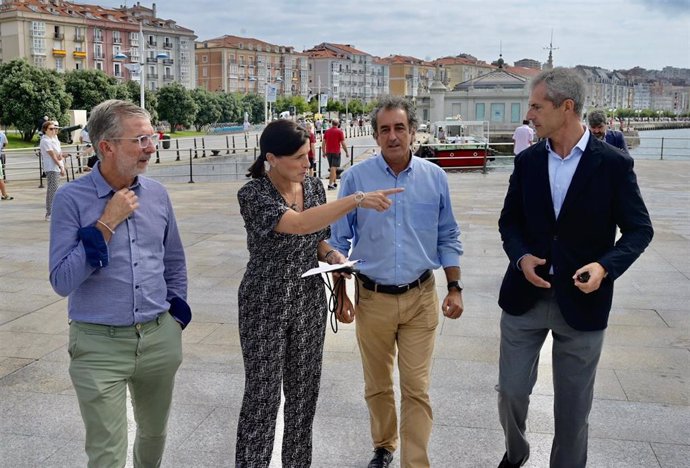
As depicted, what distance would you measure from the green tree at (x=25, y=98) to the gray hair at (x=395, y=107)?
55413mm

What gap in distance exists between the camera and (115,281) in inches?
116

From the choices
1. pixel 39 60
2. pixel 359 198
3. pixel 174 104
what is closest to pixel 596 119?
pixel 359 198

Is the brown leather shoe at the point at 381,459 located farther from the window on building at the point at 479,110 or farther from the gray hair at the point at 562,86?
the window on building at the point at 479,110

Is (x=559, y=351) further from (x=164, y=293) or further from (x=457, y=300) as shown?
(x=164, y=293)

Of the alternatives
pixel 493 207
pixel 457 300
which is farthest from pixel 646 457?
pixel 493 207

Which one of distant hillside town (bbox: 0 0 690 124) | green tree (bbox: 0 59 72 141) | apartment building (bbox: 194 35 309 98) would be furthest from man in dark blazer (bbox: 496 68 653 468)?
apartment building (bbox: 194 35 309 98)

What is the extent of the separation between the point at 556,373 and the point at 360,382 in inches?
73.1

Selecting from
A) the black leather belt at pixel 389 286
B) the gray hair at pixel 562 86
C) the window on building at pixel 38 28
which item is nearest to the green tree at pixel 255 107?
the window on building at pixel 38 28

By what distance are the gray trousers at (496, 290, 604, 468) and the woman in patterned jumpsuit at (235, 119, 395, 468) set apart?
91cm

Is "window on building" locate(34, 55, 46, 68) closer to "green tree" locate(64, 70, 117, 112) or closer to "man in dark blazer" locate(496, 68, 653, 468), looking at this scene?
"green tree" locate(64, 70, 117, 112)

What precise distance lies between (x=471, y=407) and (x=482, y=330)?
5.89 ft

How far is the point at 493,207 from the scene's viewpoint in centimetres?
1485

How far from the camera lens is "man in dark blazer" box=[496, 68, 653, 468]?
10.8ft

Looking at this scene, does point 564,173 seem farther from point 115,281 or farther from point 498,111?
point 498,111
